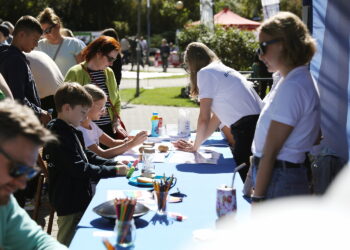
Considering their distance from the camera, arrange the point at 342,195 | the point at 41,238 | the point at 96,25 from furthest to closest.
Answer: the point at 96,25
the point at 342,195
the point at 41,238

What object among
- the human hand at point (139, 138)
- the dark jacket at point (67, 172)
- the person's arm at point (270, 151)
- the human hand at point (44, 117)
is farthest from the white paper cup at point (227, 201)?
the human hand at point (44, 117)

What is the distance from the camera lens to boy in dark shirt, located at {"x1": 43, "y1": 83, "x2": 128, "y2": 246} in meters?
3.22

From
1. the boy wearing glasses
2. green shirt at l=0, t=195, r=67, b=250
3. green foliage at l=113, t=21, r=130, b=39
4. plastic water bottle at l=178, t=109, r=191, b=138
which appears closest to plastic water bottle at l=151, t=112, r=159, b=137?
plastic water bottle at l=178, t=109, r=191, b=138

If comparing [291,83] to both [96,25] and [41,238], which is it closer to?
[41,238]

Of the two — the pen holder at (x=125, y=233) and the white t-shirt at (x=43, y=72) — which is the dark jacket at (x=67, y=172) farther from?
the white t-shirt at (x=43, y=72)

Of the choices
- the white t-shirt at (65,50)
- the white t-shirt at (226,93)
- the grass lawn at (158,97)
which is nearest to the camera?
the white t-shirt at (226,93)

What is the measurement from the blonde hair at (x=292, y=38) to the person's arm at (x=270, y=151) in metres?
0.33

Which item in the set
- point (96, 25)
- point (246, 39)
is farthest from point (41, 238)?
point (96, 25)

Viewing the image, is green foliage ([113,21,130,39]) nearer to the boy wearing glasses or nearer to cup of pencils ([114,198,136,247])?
cup of pencils ([114,198,136,247])

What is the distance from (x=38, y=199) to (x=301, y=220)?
7.14ft

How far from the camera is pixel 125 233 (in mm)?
2154

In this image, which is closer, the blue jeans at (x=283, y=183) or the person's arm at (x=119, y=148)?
the blue jeans at (x=283, y=183)

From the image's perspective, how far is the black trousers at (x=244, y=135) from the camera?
13.4 ft

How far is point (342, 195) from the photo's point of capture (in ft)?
9.75
